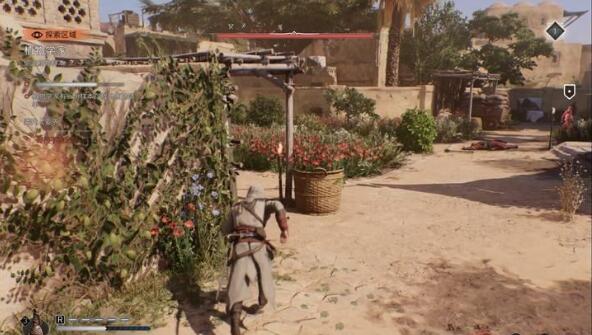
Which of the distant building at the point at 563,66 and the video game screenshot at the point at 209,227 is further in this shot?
the distant building at the point at 563,66

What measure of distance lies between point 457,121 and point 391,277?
1465 centimetres

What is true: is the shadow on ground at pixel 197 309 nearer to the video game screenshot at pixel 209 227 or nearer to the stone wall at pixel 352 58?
the video game screenshot at pixel 209 227

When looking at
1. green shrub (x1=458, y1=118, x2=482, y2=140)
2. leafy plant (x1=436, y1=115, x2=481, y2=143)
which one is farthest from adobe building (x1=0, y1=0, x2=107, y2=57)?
green shrub (x1=458, y1=118, x2=482, y2=140)

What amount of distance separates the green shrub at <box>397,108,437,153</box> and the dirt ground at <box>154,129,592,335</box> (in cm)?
485

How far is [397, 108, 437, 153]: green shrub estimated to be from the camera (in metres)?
13.9

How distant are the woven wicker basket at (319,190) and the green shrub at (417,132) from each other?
743 centimetres

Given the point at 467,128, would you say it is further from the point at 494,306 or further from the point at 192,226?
the point at 192,226

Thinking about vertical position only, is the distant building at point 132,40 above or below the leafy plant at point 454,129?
above

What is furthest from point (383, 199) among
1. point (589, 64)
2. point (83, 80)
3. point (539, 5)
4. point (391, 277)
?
point (539, 5)

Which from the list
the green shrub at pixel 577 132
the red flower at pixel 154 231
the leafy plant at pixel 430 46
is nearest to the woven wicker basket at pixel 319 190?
the red flower at pixel 154 231

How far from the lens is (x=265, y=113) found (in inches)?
627

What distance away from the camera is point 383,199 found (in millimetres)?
8406

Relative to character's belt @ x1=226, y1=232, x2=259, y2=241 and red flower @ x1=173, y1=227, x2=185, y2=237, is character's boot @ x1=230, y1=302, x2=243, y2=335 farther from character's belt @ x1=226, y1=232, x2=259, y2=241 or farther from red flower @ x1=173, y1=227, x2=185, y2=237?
red flower @ x1=173, y1=227, x2=185, y2=237

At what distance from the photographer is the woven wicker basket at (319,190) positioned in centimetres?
725
